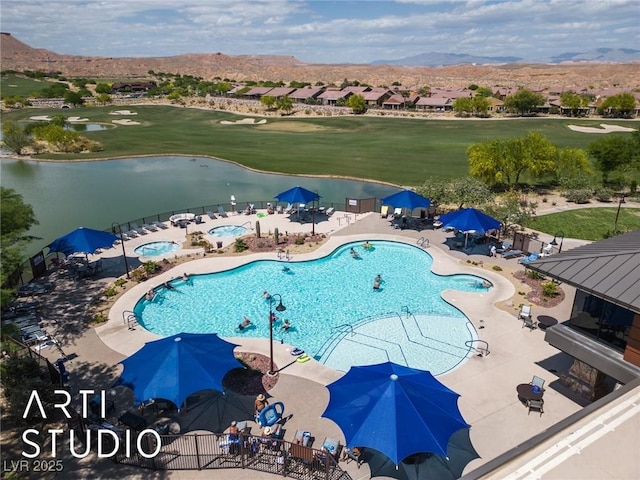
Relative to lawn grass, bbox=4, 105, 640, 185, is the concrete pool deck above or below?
below

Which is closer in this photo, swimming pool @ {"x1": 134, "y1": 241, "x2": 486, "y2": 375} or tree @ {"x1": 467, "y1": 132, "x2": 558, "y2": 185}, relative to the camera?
swimming pool @ {"x1": 134, "y1": 241, "x2": 486, "y2": 375}

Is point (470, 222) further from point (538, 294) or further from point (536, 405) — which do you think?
point (536, 405)

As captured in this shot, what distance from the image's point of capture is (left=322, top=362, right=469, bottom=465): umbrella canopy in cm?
1162

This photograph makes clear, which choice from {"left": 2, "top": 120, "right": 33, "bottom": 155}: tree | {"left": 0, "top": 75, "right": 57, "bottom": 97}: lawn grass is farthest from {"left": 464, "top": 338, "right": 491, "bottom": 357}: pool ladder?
{"left": 0, "top": 75, "right": 57, "bottom": 97}: lawn grass

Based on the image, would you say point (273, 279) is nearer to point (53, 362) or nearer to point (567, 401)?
point (53, 362)

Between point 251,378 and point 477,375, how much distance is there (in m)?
9.31

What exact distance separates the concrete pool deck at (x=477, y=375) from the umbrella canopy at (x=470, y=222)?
292 cm

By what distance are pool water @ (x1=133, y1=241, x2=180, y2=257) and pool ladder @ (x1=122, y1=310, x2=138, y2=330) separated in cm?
829

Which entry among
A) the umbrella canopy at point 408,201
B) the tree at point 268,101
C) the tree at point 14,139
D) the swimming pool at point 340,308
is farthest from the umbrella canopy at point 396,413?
the tree at point 268,101

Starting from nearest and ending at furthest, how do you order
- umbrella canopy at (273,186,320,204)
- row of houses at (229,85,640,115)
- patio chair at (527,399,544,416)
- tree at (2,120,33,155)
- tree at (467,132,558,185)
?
patio chair at (527,399,544,416), umbrella canopy at (273,186,320,204), tree at (467,132,558,185), tree at (2,120,33,155), row of houses at (229,85,640,115)

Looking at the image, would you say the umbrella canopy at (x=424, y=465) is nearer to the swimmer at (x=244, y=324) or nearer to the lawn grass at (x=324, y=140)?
the swimmer at (x=244, y=324)

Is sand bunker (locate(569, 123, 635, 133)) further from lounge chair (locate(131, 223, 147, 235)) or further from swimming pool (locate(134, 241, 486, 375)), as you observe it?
lounge chair (locate(131, 223, 147, 235))

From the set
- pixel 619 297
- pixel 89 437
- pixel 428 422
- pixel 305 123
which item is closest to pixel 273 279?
pixel 89 437

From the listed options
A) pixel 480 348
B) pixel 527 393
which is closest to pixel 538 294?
pixel 480 348
